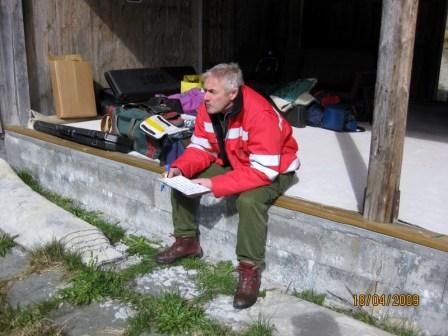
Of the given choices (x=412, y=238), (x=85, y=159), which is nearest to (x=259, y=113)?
(x=412, y=238)

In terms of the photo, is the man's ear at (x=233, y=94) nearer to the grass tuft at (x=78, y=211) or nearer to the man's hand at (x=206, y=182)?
the man's hand at (x=206, y=182)

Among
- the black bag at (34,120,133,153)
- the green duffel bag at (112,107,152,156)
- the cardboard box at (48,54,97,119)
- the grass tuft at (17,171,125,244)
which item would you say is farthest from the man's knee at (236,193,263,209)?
the cardboard box at (48,54,97,119)

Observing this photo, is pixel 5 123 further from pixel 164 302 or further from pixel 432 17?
pixel 432 17

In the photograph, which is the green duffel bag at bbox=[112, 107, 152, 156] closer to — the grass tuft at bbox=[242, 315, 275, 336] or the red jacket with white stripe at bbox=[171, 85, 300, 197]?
the red jacket with white stripe at bbox=[171, 85, 300, 197]

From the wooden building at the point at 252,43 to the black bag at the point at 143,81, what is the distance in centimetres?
33

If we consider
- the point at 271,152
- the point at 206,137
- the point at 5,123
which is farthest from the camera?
the point at 5,123

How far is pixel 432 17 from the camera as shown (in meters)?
7.29

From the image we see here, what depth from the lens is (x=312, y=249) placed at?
2.85 meters

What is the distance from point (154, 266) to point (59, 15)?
11.3 feet

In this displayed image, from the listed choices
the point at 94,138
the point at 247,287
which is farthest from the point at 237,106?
the point at 94,138

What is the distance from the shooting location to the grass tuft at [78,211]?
3844 mm

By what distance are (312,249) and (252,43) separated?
5.74m
